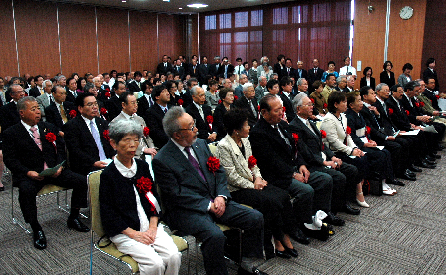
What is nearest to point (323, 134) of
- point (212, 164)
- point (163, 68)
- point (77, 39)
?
point (212, 164)

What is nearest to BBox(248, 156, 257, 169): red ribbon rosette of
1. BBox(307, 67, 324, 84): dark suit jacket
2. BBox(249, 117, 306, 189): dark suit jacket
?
BBox(249, 117, 306, 189): dark suit jacket

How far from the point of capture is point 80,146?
3621 mm

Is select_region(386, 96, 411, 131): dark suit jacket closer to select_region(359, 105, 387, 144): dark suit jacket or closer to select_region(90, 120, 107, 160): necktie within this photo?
select_region(359, 105, 387, 144): dark suit jacket

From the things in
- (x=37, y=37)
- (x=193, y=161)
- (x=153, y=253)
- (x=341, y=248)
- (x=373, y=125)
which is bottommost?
(x=341, y=248)

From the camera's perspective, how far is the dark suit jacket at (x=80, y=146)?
11.7 ft

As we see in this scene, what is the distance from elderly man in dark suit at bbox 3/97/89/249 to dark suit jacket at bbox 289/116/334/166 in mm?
2223

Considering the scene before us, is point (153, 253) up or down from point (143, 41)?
down

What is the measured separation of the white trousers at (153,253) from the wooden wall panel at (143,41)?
13.1 metres

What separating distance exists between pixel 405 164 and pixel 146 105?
170 inches

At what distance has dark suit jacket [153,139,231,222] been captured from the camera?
2539 millimetres

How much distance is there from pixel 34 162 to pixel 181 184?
1.74m

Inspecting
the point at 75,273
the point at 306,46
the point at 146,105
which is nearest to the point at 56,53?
the point at 146,105

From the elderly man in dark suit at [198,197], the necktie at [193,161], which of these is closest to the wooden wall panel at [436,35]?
the elderly man in dark suit at [198,197]

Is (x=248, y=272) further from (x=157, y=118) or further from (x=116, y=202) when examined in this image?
(x=157, y=118)
